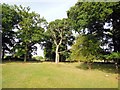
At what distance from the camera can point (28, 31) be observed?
45.0m

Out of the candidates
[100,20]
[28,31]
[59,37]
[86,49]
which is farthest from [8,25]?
[100,20]

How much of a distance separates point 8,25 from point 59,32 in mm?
11152

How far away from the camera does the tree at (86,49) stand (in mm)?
26763

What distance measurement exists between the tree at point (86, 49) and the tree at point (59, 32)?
17639 millimetres

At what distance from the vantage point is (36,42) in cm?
4656

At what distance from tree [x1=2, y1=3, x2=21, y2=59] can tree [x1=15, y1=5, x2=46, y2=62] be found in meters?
1.35

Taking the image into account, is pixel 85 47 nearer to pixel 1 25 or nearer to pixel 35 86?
pixel 35 86

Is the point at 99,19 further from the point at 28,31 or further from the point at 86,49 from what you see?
the point at 28,31

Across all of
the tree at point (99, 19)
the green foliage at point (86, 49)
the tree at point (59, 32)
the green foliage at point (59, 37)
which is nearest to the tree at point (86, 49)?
the green foliage at point (86, 49)

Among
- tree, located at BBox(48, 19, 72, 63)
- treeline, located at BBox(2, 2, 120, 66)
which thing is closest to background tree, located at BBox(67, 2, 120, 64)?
treeline, located at BBox(2, 2, 120, 66)

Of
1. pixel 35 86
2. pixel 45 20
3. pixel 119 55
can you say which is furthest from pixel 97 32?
pixel 45 20

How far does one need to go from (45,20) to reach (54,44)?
5.75 m

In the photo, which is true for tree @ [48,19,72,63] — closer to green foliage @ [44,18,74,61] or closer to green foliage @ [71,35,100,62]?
green foliage @ [44,18,74,61]

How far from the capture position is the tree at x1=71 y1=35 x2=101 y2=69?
26.8 metres
